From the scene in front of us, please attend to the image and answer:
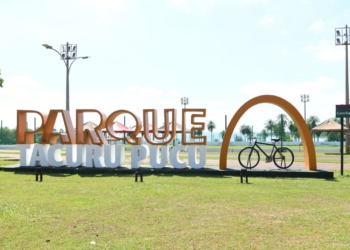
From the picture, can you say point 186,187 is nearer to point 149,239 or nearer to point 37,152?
point 149,239

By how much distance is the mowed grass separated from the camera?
6680 millimetres

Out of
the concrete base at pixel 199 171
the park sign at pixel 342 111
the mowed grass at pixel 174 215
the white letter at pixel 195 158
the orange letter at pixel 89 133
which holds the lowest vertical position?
the mowed grass at pixel 174 215

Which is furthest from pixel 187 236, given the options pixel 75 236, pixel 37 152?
pixel 37 152

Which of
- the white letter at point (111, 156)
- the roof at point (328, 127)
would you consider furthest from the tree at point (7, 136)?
the white letter at point (111, 156)

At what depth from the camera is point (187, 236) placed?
700 cm

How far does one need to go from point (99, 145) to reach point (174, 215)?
37.7 feet

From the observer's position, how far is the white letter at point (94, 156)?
1912cm

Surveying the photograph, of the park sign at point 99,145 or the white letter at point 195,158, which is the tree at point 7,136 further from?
the white letter at point 195,158

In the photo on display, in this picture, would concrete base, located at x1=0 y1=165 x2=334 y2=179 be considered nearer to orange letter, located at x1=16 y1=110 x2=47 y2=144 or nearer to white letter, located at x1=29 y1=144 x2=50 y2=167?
white letter, located at x1=29 y1=144 x2=50 y2=167

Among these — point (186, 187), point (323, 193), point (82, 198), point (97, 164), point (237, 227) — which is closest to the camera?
point (237, 227)

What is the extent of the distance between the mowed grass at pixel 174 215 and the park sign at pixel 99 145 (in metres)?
4.51

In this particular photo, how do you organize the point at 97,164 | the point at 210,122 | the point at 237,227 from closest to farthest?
1. the point at 237,227
2. the point at 97,164
3. the point at 210,122

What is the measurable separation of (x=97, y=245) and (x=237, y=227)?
2985mm

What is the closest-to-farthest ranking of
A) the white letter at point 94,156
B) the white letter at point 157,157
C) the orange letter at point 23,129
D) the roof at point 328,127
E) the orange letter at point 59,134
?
the white letter at point 157,157, the white letter at point 94,156, the orange letter at point 59,134, the orange letter at point 23,129, the roof at point 328,127
